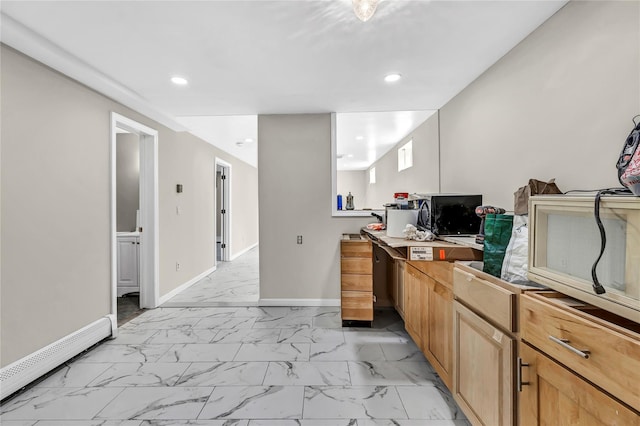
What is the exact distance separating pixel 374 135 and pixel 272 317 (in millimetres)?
3488

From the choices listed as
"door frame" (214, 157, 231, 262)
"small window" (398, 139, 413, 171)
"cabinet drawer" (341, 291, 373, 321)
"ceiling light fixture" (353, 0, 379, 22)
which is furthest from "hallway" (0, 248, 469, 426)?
"door frame" (214, 157, 231, 262)

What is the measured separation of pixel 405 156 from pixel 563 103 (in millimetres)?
3318

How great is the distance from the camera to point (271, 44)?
201 centimetres

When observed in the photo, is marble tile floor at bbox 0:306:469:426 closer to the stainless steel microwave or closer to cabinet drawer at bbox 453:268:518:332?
cabinet drawer at bbox 453:268:518:332

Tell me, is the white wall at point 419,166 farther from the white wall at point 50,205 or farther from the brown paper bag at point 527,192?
the white wall at point 50,205

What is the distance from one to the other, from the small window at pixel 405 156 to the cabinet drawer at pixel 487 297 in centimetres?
329

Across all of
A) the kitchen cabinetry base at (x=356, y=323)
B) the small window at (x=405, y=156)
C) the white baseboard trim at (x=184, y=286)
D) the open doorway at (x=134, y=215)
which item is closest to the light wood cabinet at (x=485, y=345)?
the kitchen cabinetry base at (x=356, y=323)

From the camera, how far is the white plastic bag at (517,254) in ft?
4.04

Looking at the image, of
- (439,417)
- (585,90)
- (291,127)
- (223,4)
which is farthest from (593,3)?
(291,127)

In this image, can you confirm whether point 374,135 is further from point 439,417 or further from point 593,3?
point 439,417

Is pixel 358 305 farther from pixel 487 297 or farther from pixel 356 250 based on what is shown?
pixel 487 297

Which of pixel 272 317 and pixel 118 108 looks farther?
pixel 272 317

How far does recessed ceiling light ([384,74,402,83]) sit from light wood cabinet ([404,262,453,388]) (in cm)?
161

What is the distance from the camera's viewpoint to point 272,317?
321cm
